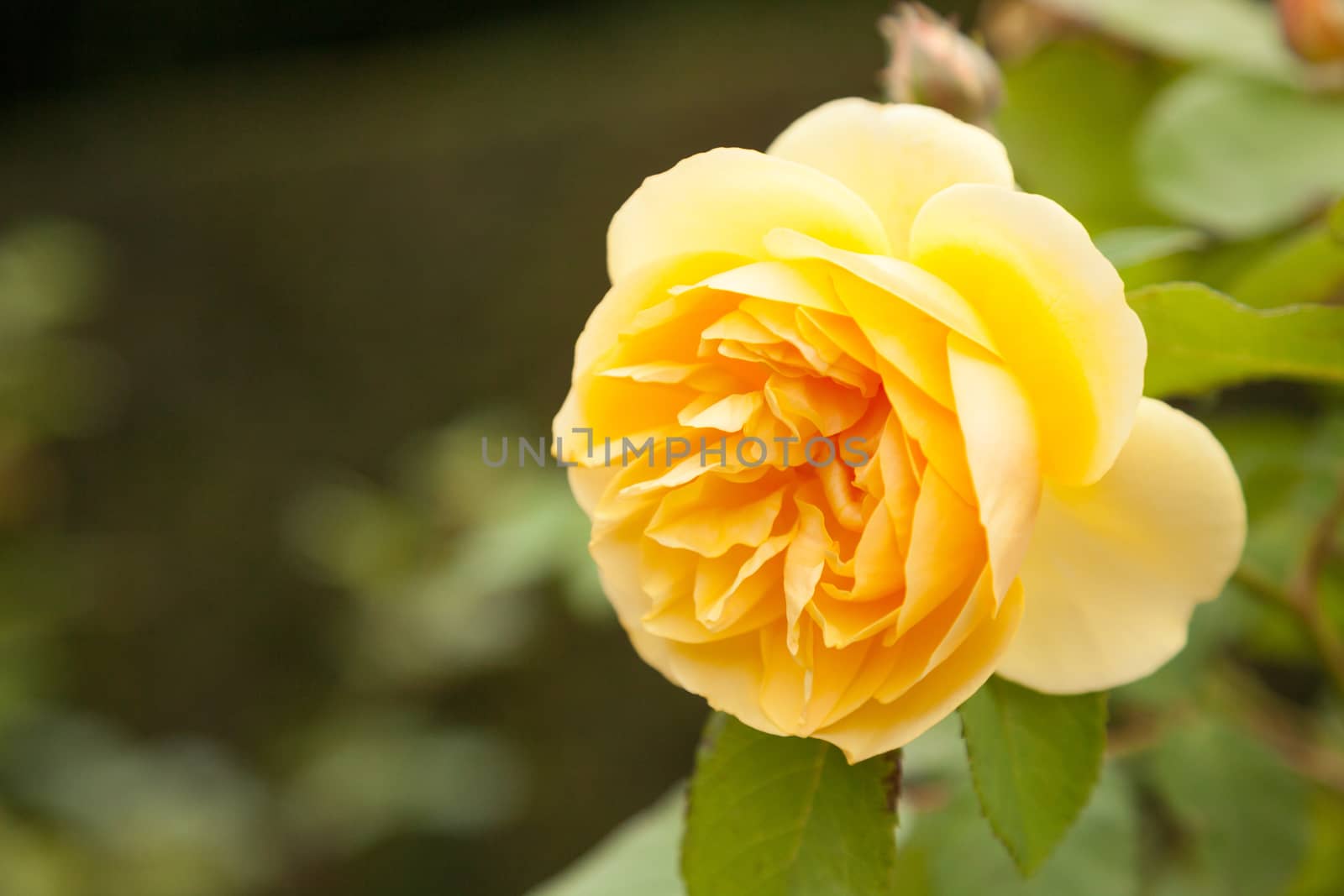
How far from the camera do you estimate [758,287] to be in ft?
0.94

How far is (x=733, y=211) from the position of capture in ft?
1.01

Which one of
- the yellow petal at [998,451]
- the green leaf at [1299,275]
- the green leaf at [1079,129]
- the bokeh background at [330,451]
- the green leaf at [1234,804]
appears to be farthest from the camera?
the bokeh background at [330,451]

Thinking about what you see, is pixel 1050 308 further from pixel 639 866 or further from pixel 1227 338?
pixel 639 866

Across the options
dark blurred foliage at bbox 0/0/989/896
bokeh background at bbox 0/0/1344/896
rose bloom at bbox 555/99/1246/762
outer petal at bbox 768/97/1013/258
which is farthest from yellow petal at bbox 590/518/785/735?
dark blurred foliage at bbox 0/0/989/896

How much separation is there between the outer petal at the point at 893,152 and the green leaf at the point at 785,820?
0.48 ft

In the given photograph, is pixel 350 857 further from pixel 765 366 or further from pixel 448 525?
pixel 765 366

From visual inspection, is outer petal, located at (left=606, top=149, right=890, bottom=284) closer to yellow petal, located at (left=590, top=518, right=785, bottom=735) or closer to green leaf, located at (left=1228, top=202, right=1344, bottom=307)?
yellow petal, located at (left=590, top=518, right=785, bottom=735)

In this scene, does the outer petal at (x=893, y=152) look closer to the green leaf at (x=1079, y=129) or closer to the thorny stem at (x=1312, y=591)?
the thorny stem at (x=1312, y=591)

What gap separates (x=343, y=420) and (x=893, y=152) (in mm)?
1783

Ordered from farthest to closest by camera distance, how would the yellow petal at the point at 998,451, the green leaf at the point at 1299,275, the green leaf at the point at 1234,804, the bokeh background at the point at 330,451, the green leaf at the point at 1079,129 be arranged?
1. the bokeh background at the point at 330,451
2. the green leaf at the point at 1079,129
3. the green leaf at the point at 1234,804
4. the green leaf at the point at 1299,275
5. the yellow petal at the point at 998,451

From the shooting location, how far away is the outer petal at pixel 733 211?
297 mm

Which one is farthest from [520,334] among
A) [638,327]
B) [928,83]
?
[638,327]

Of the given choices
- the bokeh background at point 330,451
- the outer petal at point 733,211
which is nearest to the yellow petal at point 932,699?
the outer petal at point 733,211

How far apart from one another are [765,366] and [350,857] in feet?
5.74
